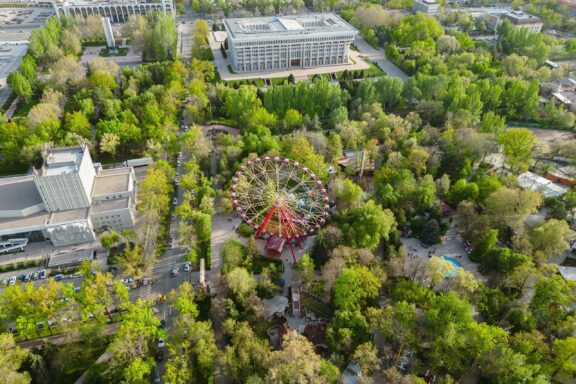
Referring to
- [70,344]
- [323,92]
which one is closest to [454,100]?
[323,92]

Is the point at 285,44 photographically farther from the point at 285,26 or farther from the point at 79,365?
the point at 79,365

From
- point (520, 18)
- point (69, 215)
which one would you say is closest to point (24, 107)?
point (69, 215)

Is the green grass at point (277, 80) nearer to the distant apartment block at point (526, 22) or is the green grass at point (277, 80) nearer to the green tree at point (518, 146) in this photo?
the green tree at point (518, 146)

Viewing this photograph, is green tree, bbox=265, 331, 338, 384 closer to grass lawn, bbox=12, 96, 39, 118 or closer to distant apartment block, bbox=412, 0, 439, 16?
grass lawn, bbox=12, 96, 39, 118

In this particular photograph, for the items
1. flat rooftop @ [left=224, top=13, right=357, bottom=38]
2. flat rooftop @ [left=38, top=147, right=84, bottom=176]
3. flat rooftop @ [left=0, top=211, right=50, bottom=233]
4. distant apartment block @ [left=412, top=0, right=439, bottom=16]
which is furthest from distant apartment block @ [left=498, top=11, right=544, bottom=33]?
flat rooftop @ [left=0, top=211, right=50, bottom=233]

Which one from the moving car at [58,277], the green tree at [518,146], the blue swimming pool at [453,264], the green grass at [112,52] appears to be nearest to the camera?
the blue swimming pool at [453,264]

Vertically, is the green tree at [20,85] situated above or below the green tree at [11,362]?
above

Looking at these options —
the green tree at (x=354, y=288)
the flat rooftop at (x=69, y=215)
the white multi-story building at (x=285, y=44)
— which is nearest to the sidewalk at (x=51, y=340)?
the flat rooftop at (x=69, y=215)
